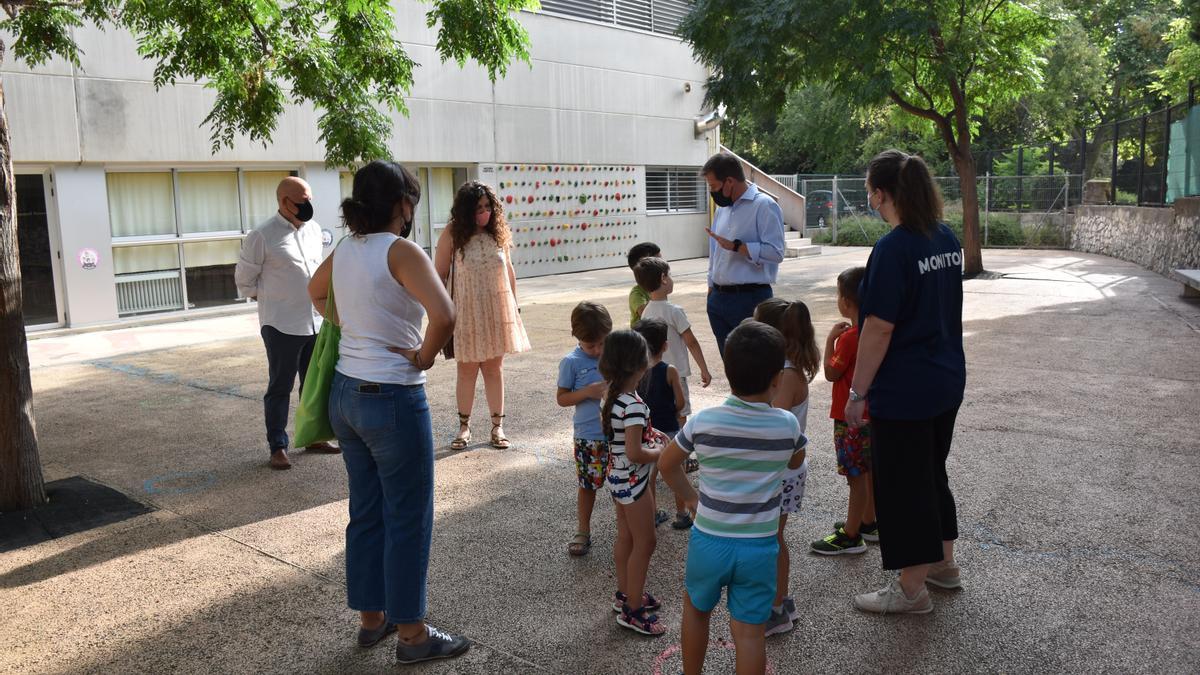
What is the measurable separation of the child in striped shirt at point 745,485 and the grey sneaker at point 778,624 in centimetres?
68

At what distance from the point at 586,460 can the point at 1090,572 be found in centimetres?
220

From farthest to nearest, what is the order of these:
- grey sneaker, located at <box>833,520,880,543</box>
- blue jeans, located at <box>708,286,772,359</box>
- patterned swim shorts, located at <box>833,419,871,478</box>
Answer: blue jeans, located at <box>708,286,772,359</box>, grey sneaker, located at <box>833,520,880,543</box>, patterned swim shorts, located at <box>833,419,871,478</box>

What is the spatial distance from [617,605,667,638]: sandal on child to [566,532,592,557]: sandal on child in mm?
752

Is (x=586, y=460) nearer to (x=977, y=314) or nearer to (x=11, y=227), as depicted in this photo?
(x=11, y=227)

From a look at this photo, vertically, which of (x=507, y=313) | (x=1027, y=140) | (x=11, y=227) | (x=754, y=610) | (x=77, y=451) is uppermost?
(x=1027, y=140)

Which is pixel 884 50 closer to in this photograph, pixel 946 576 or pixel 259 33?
pixel 259 33

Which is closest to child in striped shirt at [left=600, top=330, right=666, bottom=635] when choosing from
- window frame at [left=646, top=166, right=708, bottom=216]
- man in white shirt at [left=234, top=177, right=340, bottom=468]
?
man in white shirt at [left=234, top=177, right=340, bottom=468]

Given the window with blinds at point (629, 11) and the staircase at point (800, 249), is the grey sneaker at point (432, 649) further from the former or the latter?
the staircase at point (800, 249)

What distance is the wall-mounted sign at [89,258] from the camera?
13125 millimetres

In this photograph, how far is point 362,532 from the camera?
11.4 feet

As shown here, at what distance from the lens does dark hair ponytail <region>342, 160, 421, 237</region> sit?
3.28 metres

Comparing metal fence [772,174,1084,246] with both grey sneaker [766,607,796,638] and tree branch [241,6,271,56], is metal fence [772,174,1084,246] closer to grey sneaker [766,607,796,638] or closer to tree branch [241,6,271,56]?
tree branch [241,6,271,56]

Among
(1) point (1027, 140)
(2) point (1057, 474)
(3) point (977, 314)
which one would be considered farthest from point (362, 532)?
(1) point (1027, 140)

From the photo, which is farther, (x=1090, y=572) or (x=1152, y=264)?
(x=1152, y=264)
